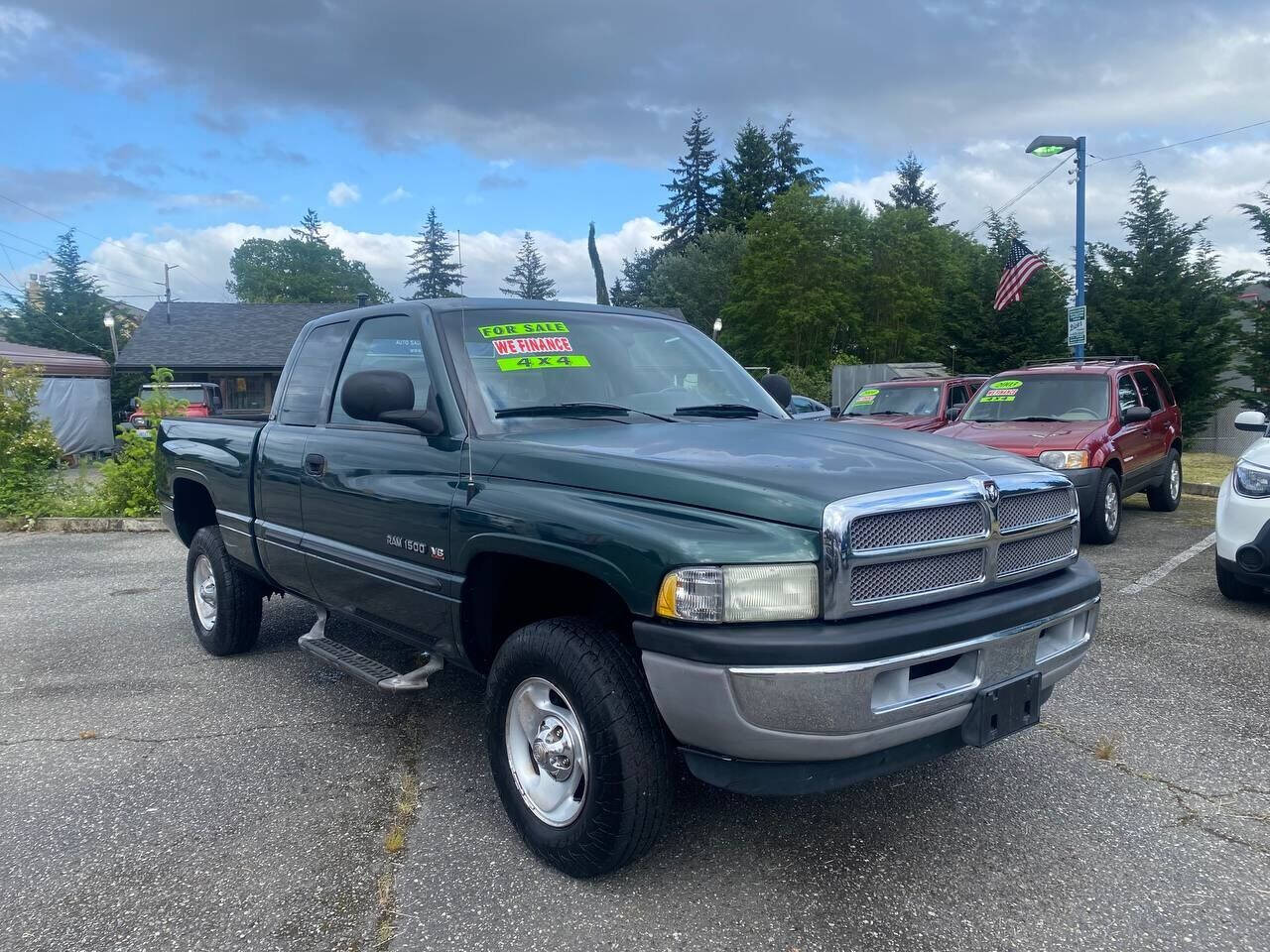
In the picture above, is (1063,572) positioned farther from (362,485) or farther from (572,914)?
(362,485)

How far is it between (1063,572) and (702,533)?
151 cm

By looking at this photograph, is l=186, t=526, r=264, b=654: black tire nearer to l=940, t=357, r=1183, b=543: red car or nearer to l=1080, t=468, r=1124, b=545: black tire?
l=940, t=357, r=1183, b=543: red car

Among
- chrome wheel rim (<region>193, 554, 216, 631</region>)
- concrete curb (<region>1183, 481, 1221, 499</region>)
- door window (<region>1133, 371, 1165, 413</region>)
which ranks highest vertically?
door window (<region>1133, 371, 1165, 413</region>)

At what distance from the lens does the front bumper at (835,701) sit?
2432 mm

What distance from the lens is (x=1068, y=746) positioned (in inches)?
157

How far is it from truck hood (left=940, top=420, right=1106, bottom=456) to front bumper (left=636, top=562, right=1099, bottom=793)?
5.92 m

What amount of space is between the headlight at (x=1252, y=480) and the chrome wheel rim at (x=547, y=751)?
16.7 ft

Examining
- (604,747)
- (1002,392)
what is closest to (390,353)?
(604,747)

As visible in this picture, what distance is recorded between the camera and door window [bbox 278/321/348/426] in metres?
4.50

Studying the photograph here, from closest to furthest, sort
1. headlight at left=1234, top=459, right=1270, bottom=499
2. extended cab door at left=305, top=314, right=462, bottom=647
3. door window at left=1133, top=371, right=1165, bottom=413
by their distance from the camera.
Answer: extended cab door at left=305, top=314, right=462, bottom=647 → headlight at left=1234, top=459, right=1270, bottom=499 → door window at left=1133, top=371, right=1165, bottom=413

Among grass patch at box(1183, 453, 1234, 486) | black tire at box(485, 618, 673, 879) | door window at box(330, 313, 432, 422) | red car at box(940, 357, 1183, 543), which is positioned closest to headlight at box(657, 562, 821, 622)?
black tire at box(485, 618, 673, 879)

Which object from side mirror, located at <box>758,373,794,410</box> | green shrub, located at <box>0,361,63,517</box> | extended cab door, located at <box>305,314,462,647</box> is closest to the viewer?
extended cab door, located at <box>305,314,462,647</box>

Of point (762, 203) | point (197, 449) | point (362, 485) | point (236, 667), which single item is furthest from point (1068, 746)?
point (762, 203)

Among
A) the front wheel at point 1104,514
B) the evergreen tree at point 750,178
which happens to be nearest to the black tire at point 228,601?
the front wheel at point 1104,514
